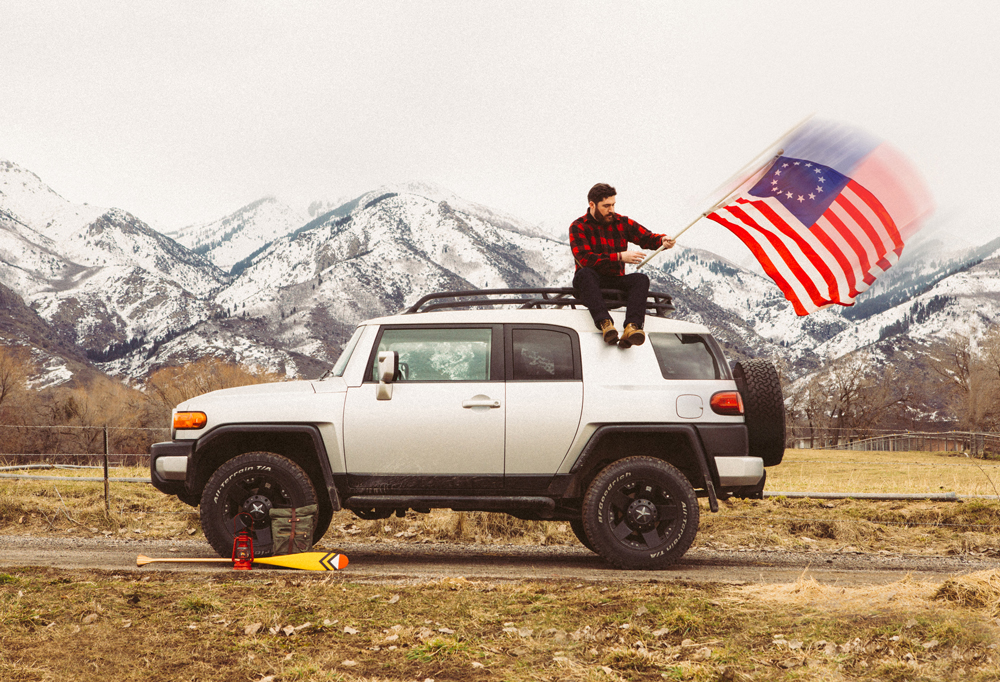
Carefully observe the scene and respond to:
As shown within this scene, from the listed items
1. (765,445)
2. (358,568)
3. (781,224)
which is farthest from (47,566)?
(781,224)

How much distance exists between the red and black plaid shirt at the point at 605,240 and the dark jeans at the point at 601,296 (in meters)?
0.13

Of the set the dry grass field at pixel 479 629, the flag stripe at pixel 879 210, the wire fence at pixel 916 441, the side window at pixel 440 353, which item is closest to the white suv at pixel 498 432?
the side window at pixel 440 353

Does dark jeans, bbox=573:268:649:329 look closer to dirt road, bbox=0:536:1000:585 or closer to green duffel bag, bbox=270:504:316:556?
dirt road, bbox=0:536:1000:585

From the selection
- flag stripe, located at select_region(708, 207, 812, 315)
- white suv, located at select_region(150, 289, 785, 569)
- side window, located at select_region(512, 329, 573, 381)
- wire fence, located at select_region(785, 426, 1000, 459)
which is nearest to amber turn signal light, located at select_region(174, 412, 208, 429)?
white suv, located at select_region(150, 289, 785, 569)

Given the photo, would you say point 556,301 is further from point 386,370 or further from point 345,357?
point 345,357

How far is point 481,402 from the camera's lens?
6645 mm

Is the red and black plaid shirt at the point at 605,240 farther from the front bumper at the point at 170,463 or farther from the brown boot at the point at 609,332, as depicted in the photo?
the front bumper at the point at 170,463

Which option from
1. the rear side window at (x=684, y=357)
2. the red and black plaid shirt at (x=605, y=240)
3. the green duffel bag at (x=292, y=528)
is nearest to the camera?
the green duffel bag at (x=292, y=528)

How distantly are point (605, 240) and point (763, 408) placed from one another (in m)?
1.98

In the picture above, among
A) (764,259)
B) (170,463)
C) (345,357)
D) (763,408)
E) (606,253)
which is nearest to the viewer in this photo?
(170,463)

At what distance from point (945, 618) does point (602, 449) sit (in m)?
2.84

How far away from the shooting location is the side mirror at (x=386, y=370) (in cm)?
639

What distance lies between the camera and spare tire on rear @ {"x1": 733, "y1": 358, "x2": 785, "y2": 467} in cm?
691

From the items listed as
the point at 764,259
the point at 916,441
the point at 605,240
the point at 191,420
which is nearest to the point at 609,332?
the point at 605,240
